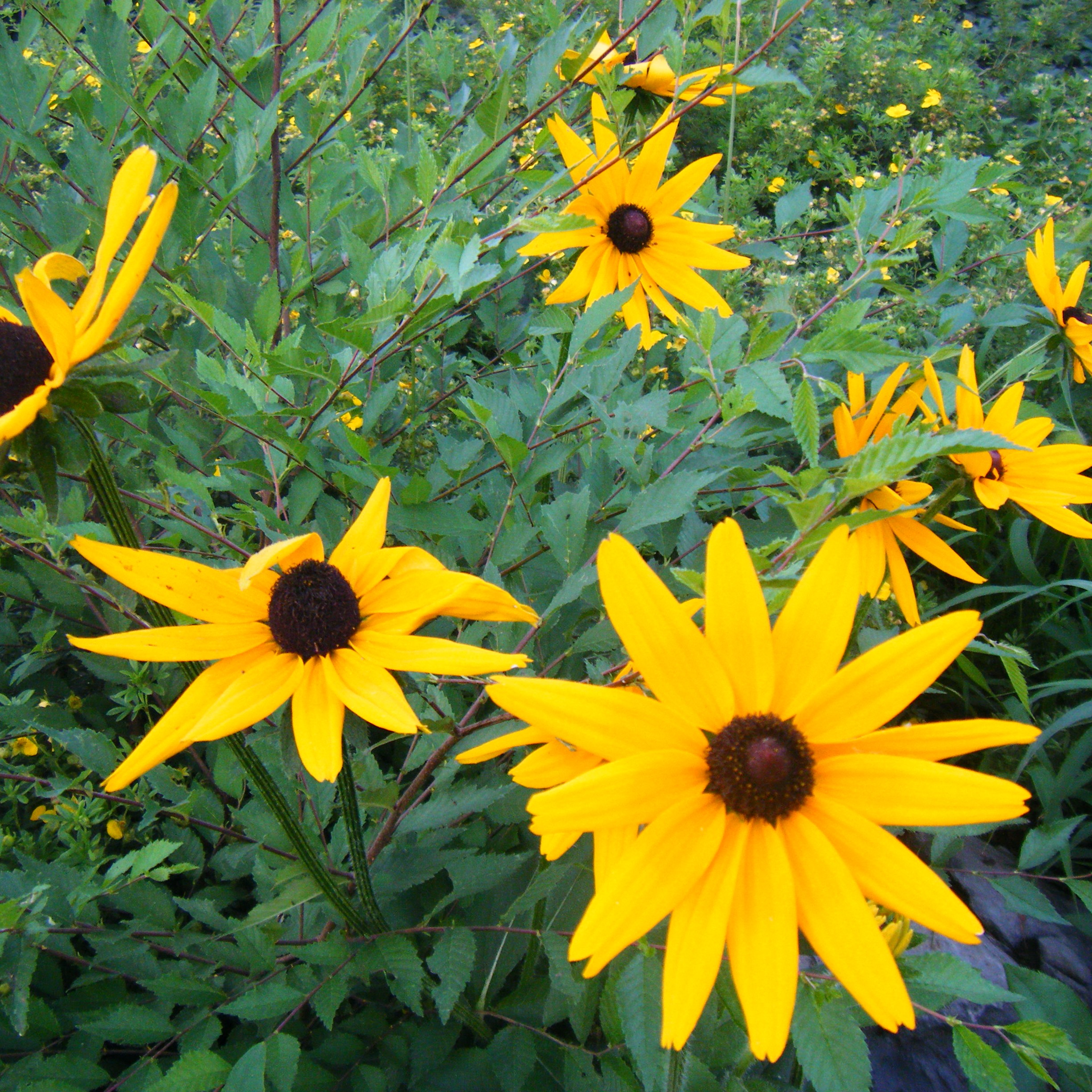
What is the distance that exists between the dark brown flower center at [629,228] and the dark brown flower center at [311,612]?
3.62 feet

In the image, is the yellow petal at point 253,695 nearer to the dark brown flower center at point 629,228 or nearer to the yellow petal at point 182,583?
the yellow petal at point 182,583

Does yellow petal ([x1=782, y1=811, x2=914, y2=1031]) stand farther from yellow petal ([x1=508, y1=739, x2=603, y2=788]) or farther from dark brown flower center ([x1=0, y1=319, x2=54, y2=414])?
dark brown flower center ([x1=0, y1=319, x2=54, y2=414])

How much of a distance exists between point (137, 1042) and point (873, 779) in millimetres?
979

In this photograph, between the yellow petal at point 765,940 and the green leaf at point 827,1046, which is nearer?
the yellow petal at point 765,940

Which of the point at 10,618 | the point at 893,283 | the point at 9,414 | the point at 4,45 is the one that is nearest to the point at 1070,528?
the point at 893,283

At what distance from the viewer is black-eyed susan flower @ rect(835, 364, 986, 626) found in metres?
1.11

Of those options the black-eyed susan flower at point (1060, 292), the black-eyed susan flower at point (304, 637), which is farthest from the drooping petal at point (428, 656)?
the black-eyed susan flower at point (1060, 292)

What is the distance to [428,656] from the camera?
2.43 ft

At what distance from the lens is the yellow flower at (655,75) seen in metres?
1.20

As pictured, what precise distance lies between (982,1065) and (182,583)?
0.88 metres

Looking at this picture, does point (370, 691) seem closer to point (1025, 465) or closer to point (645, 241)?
point (1025, 465)

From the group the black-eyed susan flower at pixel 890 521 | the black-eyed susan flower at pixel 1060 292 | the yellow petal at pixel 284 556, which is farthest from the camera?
the black-eyed susan flower at pixel 1060 292

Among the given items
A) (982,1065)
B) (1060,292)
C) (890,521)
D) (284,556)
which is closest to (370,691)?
(284,556)

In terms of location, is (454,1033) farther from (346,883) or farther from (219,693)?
(219,693)
